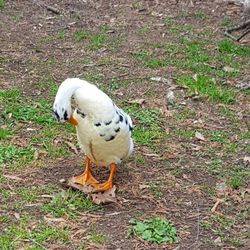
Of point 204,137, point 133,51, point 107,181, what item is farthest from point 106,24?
point 107,181

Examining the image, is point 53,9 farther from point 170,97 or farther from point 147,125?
point 147,125

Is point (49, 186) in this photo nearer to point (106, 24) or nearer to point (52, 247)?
point (52, 247)

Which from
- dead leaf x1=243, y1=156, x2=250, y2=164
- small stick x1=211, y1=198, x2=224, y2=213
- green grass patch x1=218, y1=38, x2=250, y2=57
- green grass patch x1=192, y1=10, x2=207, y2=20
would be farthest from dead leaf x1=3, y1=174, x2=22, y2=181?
green grass patch x1=192, y1=10, x2=207, y2=20

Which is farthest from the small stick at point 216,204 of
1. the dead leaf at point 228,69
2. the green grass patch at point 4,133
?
the dead leaf at point 228,69

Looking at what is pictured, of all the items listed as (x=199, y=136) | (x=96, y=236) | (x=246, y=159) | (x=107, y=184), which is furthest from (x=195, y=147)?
(x=96, y=236)

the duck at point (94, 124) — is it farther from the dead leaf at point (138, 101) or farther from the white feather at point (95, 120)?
the dead leaf at point (138, 101)

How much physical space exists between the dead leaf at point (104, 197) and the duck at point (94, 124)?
0.04m

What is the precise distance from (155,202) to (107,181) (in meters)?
0.36

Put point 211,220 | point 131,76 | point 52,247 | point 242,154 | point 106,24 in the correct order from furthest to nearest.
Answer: point 106,24
point 131,76
point 242,154
point 211,220
point 52,247

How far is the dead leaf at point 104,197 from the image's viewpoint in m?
4.39

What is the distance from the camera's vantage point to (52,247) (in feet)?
12.9

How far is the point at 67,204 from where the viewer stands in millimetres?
4344

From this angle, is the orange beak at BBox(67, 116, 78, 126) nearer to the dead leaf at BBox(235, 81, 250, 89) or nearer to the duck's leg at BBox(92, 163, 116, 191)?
the duck's leg at BBox(92, 163, 116, 191)

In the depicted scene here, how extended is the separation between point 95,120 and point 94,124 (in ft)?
0.09
